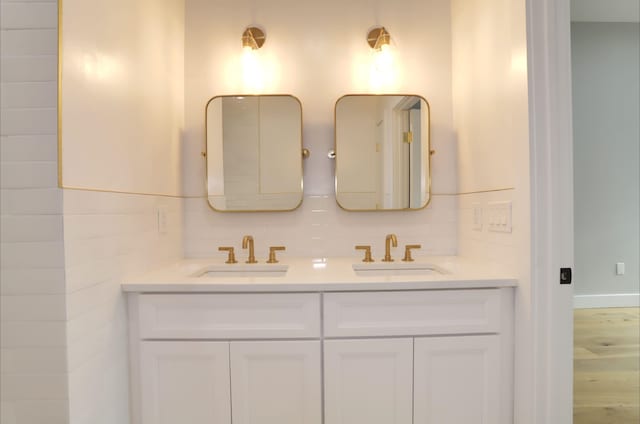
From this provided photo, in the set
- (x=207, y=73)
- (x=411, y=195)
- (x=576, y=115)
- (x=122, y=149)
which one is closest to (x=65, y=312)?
(x=122, y=149)

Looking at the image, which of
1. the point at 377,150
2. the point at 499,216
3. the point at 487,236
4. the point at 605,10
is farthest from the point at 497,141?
the point at 605,10

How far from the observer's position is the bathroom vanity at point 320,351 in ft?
4.84

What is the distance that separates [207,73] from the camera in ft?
6.97

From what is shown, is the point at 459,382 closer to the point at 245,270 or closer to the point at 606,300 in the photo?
the point at 245,270

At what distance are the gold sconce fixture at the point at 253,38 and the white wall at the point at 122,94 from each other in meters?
0.35

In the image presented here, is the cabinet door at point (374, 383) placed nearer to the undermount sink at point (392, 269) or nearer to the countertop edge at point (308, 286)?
the countertop edge at point (308, 286)

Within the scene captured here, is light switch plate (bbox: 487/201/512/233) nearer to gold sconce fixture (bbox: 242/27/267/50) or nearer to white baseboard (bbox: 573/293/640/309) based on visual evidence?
gold sconce fixture (bbox: 242/27/267/50)

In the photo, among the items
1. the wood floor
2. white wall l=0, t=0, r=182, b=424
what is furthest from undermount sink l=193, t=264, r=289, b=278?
the wood floor

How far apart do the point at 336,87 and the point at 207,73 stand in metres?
0.71

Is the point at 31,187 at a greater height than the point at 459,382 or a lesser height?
greater

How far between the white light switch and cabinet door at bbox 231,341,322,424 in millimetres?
688

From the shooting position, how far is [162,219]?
6.01 ft

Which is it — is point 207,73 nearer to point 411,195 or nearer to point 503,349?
point 411,195

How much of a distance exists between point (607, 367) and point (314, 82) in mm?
2498
